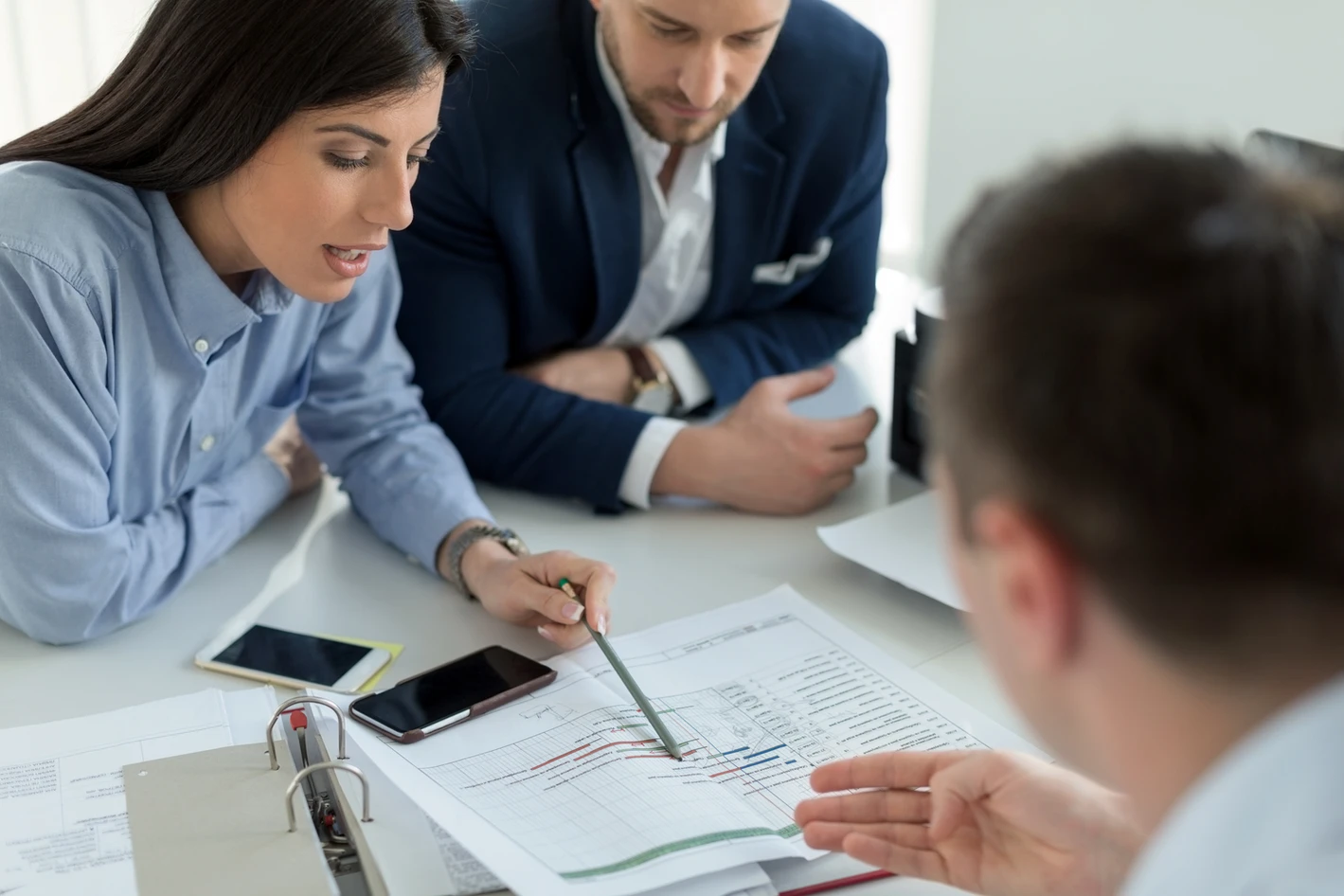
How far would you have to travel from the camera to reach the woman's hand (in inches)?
46.9

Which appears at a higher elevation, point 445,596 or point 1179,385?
point 1179,385

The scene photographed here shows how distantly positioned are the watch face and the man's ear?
109cm

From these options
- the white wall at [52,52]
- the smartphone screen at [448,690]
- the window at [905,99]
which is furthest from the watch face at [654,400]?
the white wall at [52,52]

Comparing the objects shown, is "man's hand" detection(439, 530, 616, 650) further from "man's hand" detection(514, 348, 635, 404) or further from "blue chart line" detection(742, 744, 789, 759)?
"man's hand" detection(514, 348, 635, 404)

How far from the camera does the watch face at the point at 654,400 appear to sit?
67.7 inches

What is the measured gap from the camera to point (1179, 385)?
1.73 ft

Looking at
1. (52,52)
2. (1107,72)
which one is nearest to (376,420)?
(52,52)

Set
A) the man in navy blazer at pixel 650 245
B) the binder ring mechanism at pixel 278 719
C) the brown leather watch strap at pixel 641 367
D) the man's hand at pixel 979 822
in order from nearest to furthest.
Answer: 1. the man's hand at pixel 979 822
2. the binder ring mechanism at pixel 278 719
3. the man in navy blazer at pixel 650 245
4. the brown leather watch strap at pixel 641 367

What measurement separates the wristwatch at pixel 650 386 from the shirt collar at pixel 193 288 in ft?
1.79

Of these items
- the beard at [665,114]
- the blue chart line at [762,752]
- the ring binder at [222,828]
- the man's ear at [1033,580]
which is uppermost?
the beard at [665,114]

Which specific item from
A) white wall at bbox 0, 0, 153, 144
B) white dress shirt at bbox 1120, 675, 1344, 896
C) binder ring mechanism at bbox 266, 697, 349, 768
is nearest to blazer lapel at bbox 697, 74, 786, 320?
binder ring mechanism at bbox 266, 697, 349, 768

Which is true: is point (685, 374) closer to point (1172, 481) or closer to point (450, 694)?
point (450, 694)

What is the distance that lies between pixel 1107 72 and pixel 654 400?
53.7 inches

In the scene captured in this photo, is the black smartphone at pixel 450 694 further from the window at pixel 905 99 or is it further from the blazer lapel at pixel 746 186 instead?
the window at pixel 905 99
